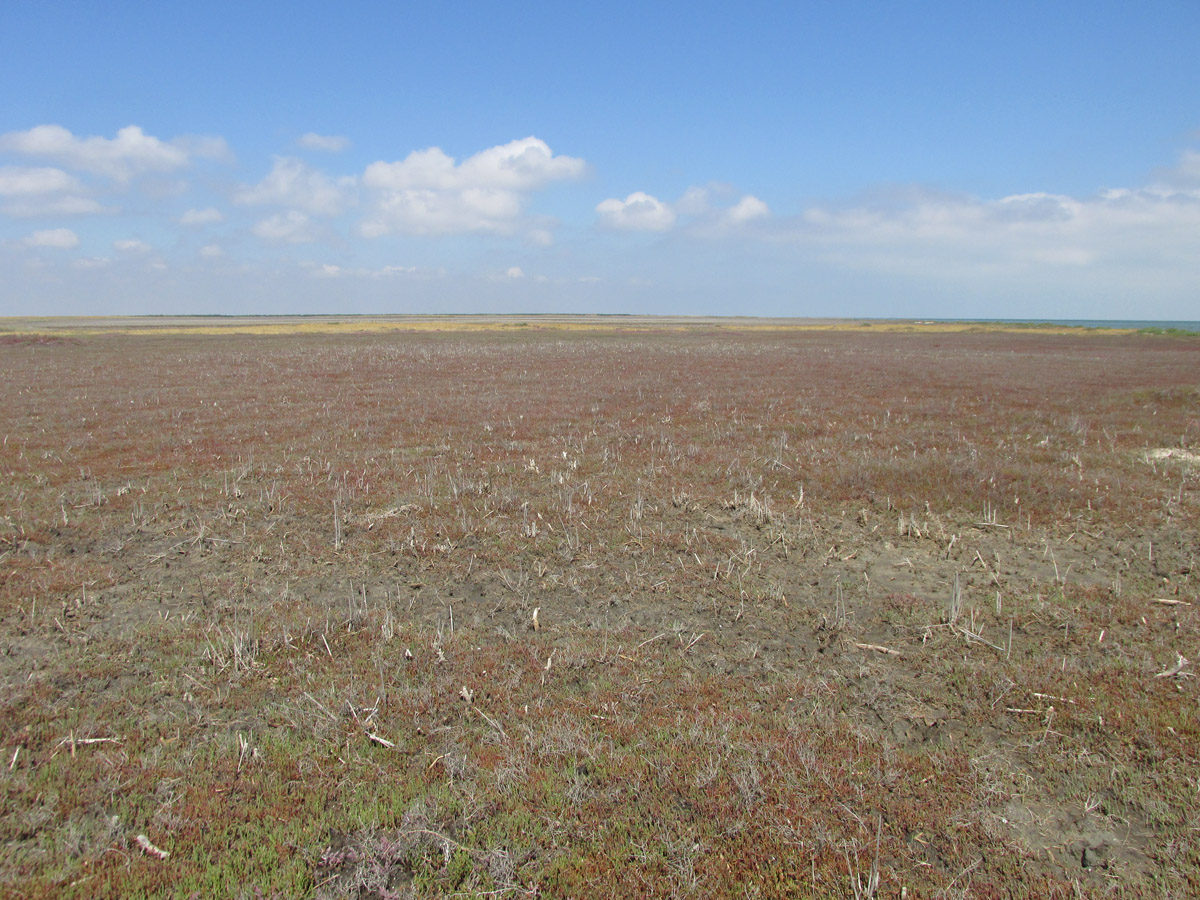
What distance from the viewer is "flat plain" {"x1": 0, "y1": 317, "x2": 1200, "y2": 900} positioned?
3703 mm

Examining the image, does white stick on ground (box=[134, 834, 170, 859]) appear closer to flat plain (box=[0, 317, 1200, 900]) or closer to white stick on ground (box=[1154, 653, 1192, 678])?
flat plain (box=[0, 317, 1200, 900])

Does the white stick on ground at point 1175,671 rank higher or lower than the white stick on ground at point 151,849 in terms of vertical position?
higher

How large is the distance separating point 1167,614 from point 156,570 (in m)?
11.2

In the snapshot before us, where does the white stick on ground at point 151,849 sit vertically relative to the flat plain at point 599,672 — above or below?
below

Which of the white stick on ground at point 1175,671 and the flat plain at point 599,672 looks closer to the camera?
the flat plain at point 599,672

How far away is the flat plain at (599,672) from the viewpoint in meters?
3.70

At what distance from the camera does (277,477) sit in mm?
11828

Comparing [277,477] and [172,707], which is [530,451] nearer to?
[277,477]

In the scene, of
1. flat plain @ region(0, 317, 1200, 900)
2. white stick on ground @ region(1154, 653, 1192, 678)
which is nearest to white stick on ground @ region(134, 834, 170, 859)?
flat plain @ region(0, 317, 1200, 900)

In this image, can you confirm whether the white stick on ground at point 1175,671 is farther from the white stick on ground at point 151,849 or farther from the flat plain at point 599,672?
the white stick on ground at point 151,849

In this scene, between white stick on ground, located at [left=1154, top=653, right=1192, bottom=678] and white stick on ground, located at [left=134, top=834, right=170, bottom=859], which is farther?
white stick on ground, located at [left=1154, top=653, right=1192, bottom=678]

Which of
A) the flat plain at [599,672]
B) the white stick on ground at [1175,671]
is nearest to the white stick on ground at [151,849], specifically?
the flat plain at [599,672]

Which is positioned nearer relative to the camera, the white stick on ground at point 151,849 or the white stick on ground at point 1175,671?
the white stick on ground at point 151,849

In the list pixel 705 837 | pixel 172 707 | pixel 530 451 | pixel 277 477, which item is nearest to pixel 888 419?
pixel 530 451
